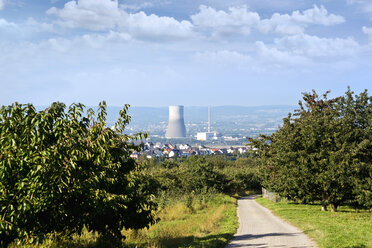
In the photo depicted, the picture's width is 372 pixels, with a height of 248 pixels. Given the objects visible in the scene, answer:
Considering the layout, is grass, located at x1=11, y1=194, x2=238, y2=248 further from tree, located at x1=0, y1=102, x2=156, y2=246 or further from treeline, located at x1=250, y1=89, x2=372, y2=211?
treeline, located at x1=250, y1=89, x2=372, y2=211

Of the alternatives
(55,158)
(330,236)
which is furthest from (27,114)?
(330,236)

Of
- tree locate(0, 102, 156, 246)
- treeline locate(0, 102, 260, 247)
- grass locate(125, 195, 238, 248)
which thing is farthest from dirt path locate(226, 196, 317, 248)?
tree locate(0, 102, 156, 246)

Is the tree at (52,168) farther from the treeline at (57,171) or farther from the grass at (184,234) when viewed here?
the grass at (184,234)

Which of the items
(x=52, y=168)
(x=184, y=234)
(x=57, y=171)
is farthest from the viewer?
(x=184, y=234)

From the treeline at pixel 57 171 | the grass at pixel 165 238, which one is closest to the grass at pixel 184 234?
the grass at pixel 165 238

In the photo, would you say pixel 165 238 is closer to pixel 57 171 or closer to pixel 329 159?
pixel 57 171

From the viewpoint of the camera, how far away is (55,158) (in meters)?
6.55

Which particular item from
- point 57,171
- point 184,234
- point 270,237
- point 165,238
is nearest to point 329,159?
point 270,237

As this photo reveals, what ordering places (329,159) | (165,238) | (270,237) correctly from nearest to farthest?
1. (165,238)
2. (270,237)
3. (329,159)

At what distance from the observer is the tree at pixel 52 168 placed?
6.33m

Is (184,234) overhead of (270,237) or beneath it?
beneath

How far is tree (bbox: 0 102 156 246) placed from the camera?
20.8ft

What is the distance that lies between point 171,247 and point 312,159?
1446 centimetres

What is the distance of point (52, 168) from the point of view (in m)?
6.44
